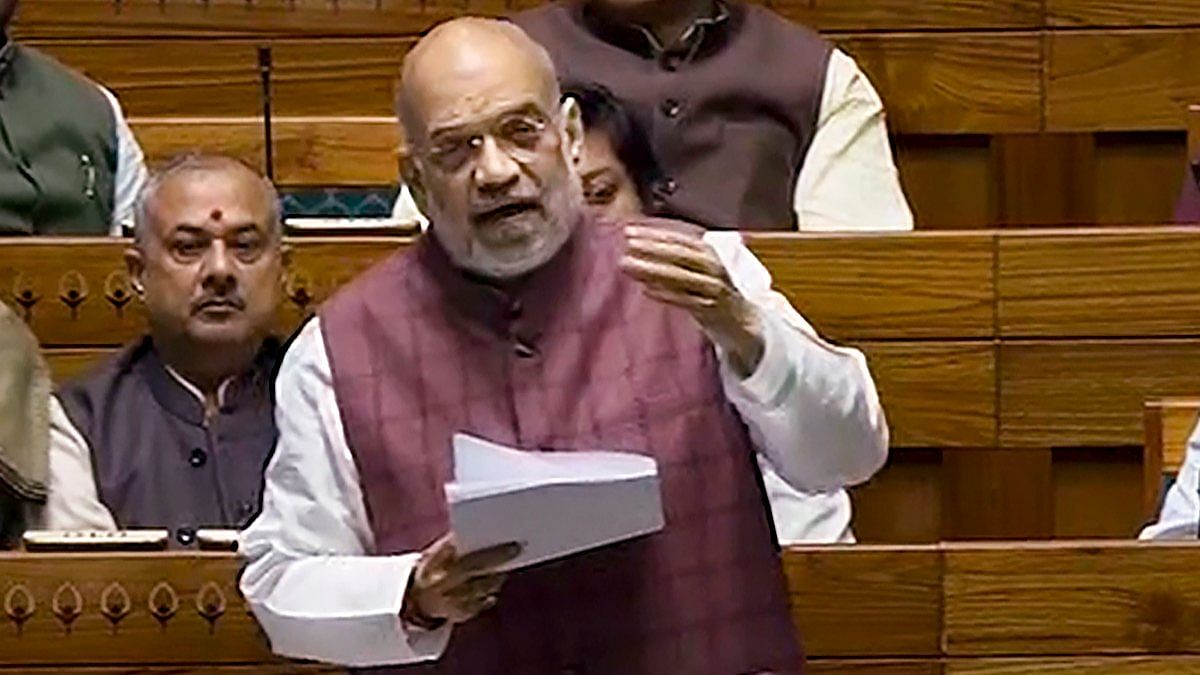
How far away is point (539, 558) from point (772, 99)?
3.51ft

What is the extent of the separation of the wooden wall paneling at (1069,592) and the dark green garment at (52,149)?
1045 millimetres

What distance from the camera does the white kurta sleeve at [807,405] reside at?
165 centimetres

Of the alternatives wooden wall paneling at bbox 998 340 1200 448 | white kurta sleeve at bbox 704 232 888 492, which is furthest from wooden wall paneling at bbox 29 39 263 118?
white kurta sleeve at bbox 704 232 888 492

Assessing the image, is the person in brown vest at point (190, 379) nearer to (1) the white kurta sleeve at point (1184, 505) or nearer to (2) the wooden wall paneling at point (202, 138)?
(2) the wooden wall paneling at point (202, 138)

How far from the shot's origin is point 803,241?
240 cm

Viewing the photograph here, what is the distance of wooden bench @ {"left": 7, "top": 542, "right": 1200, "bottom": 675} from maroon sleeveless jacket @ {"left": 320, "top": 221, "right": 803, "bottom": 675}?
0.82 ft

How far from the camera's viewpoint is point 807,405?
1654mm

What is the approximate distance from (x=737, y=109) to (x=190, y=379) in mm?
610

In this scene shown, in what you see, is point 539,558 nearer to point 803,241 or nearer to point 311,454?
point 311,454

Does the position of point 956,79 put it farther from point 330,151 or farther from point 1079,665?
point 1079,665

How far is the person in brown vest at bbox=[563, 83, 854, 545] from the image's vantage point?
7.21 feet

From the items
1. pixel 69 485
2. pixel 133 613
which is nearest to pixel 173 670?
pixel 133 613

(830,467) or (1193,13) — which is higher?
(1193,13)

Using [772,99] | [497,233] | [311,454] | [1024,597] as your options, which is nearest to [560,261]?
[497,233]
